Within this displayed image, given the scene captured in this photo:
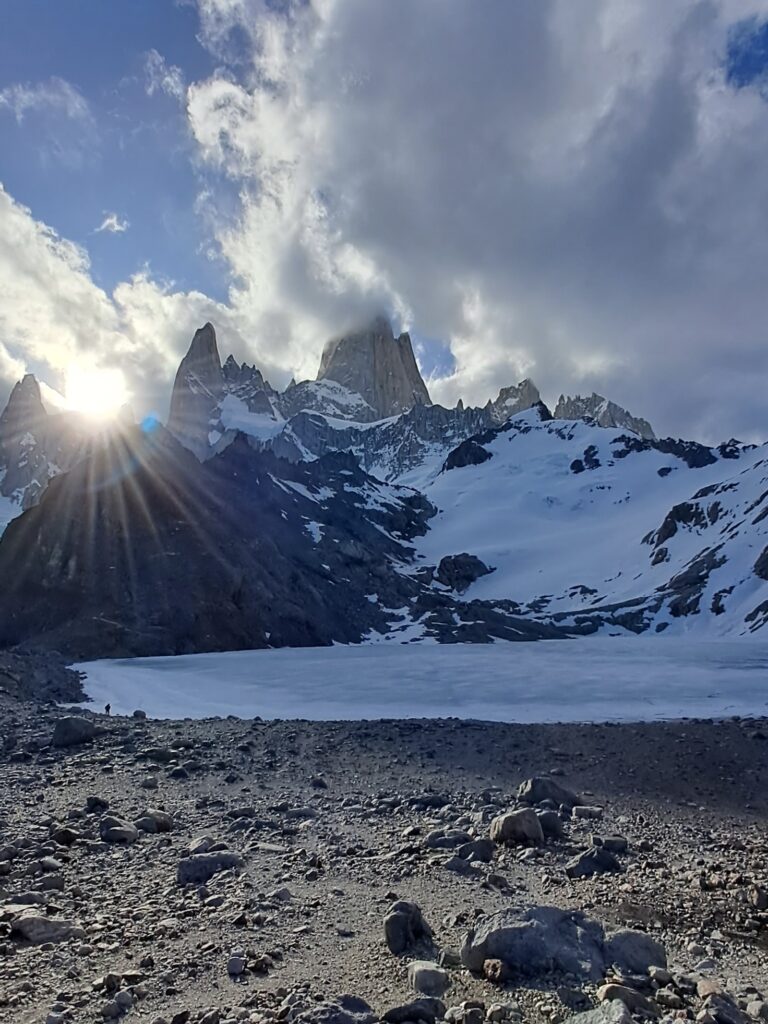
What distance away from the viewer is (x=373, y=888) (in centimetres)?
991

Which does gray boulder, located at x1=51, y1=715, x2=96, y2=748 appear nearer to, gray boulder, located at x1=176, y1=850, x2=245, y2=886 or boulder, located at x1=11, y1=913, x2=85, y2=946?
gray boulder, located at x1=176, y1=850, x2=245, y2=886

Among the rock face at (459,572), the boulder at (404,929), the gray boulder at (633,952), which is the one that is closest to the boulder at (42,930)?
the boulder at (404,929)

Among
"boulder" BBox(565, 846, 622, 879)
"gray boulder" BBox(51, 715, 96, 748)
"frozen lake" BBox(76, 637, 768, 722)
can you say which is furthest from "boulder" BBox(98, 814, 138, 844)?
"frozen lake" BBox(76, 637, 768, 722)

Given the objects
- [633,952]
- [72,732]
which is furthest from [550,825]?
[72,732]

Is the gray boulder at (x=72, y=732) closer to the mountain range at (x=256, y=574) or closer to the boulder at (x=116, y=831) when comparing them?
the boulder at (x=116, y=831)

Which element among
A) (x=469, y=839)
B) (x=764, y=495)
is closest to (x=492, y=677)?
(x=469, y=839)

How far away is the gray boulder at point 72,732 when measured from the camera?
1988cm

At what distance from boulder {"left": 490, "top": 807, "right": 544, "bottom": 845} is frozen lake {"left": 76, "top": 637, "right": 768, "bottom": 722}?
667 inches

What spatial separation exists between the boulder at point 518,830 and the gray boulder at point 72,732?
1330cm

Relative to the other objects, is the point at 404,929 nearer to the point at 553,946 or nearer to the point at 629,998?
the point at 553,946

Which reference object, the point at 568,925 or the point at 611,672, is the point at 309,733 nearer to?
the point at 568,925

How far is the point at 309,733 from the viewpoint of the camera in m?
23.8

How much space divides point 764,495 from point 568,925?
173532mm

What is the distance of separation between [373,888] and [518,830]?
132 inches
